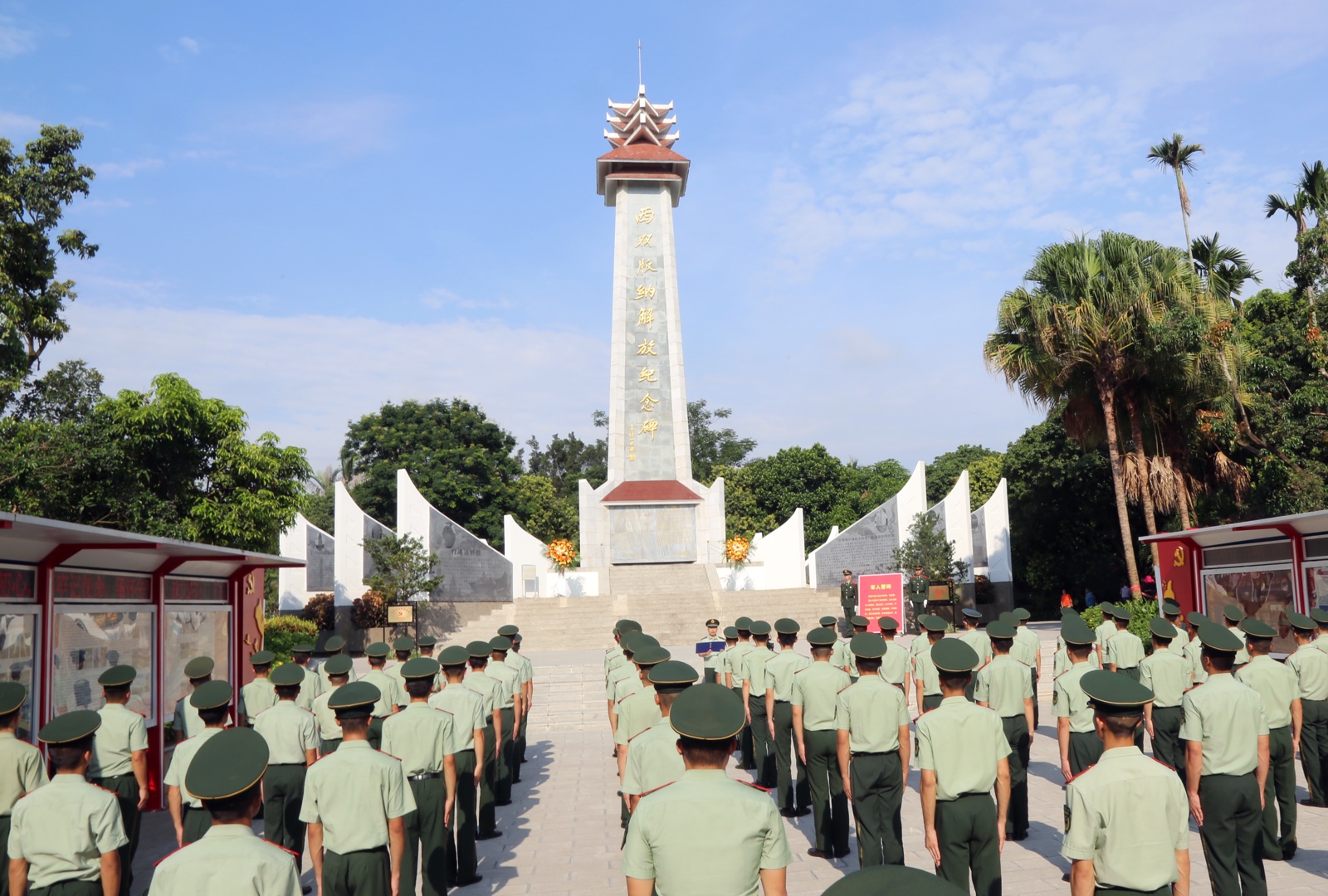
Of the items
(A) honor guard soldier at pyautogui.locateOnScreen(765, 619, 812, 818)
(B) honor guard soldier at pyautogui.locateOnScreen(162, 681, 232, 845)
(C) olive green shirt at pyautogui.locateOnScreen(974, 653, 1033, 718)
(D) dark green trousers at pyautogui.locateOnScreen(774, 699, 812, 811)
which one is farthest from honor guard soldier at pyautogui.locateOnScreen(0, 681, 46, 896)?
(C) olive green shirt at pyautogui.locateOnScreen(974, 653, 1033, 718)

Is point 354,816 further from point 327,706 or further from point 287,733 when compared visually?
point 327,706

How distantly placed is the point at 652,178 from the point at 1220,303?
15535 millimetres

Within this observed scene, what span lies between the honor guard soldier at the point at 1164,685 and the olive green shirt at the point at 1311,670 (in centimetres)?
76

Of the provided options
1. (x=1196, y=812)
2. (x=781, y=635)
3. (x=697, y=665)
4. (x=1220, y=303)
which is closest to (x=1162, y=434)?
(x=1220, y=303)

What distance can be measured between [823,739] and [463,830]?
2584mm

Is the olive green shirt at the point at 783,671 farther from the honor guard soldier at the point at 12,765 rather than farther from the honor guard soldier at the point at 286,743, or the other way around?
the honor guard soldier at the point at 12,765

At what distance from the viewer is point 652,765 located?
449 cm

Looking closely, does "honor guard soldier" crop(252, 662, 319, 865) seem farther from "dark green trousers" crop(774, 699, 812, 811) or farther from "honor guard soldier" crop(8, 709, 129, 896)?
"dark green trousers" crop(774, 699, 812, 811)

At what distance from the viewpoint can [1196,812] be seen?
5059mm

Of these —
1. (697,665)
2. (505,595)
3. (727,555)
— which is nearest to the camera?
(697,665)

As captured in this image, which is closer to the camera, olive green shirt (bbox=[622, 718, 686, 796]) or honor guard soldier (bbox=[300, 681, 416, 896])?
honor guard soldier (bbox=[300, 681, 416, 896])

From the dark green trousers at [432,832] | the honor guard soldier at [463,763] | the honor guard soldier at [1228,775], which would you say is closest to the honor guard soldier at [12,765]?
the dark green trousers at [432,832]

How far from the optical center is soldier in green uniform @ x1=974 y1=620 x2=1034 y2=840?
7.60 metres

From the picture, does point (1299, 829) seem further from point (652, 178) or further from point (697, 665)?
point (652, 178)
